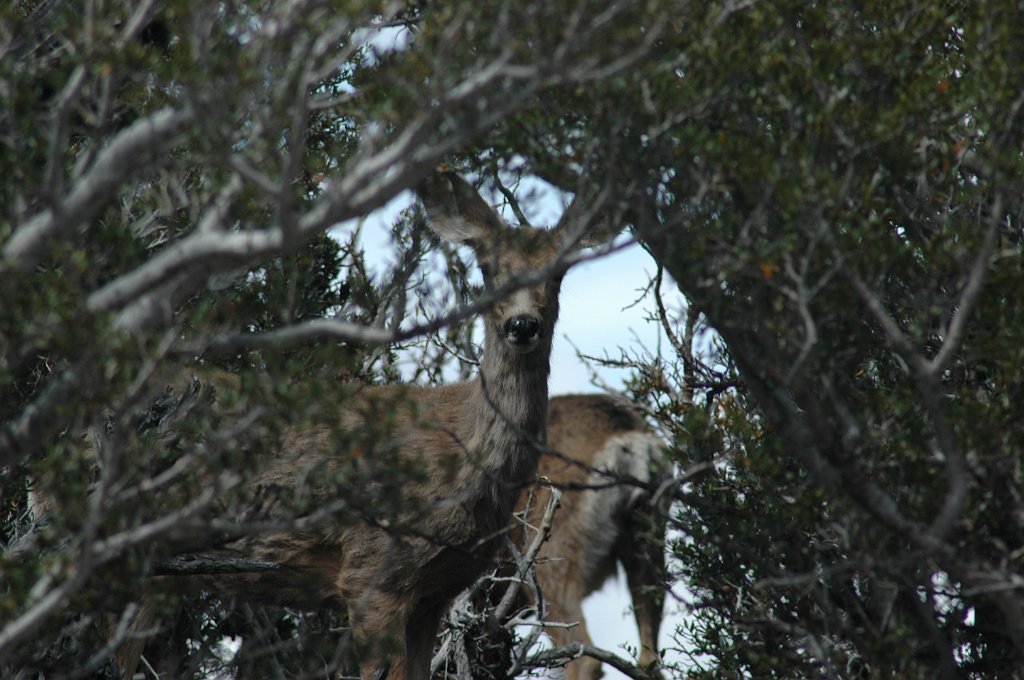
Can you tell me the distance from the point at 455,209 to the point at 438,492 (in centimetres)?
167

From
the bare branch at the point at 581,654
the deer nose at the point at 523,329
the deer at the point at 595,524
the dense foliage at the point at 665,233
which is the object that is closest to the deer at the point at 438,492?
the deer nose at the point at 523,329

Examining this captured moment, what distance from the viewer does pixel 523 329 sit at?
6.62m

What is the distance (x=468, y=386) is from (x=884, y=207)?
3414 millimetres

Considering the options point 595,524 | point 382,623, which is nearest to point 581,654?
point 382,623

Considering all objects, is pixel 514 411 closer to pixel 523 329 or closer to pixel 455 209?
pixel 523 329

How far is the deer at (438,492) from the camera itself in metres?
6.78

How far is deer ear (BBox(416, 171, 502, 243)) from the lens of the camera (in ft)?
20.1

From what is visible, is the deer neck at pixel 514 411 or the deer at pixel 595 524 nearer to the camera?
the deer neck at pixel 514 411

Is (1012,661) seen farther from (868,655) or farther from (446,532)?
(446,532)

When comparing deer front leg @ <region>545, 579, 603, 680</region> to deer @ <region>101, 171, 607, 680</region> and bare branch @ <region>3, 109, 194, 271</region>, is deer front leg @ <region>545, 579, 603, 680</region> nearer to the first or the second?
deer @ <region>101, 171, 607, 680</region>

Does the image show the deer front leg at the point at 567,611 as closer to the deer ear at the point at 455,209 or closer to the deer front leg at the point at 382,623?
the deer front leg at the point at 382,623

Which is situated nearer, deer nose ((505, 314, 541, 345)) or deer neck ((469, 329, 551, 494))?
deer nose ((505, 314, 541, 345))

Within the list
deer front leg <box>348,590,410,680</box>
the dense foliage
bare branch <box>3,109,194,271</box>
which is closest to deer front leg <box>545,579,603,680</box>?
deer front leg <box>348,590,410,680</box>

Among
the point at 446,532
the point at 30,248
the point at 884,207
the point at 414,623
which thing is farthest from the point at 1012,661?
the point at 30,248
